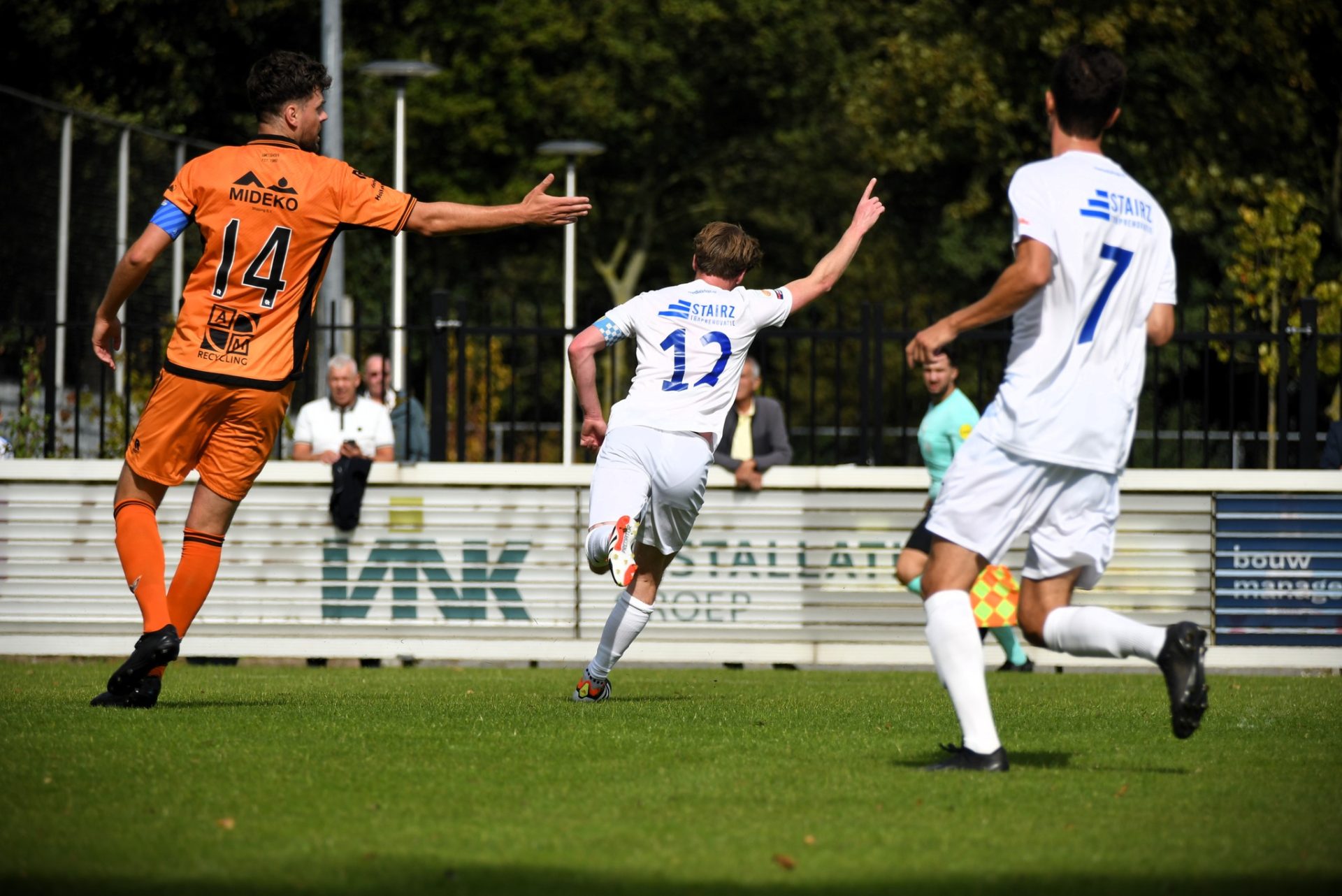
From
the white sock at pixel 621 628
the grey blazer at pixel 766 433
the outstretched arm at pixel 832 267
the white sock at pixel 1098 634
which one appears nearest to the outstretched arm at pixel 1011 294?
the white sock at pixel 1098 634

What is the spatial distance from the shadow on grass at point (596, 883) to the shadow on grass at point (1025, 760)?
163cm

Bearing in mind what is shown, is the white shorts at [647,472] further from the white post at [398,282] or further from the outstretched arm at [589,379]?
the white post at [398,282]

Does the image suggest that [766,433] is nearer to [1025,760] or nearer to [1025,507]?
[1025,760]

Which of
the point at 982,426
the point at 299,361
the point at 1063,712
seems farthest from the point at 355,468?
the point at 982,426

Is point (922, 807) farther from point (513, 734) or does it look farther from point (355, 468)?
point (355, 468)

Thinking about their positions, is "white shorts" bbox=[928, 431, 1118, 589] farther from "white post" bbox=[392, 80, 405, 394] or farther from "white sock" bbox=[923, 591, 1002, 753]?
"white post" bbox=[392, 80, 405, 394]

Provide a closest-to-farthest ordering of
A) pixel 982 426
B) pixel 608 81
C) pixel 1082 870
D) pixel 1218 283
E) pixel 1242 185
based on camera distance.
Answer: pixel 1082 870
pixel 982 426
pixel 1242 185
pixel 1218 283
pixel 608 81

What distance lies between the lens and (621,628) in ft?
26.6

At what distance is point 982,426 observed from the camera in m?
5.51

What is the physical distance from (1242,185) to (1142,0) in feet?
11.6

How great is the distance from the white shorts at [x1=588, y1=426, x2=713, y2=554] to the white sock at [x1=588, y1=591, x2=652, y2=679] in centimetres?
53

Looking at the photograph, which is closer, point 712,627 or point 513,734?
point 513,734

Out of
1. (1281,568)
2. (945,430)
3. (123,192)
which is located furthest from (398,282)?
(1281,568)

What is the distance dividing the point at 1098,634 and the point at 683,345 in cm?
273
